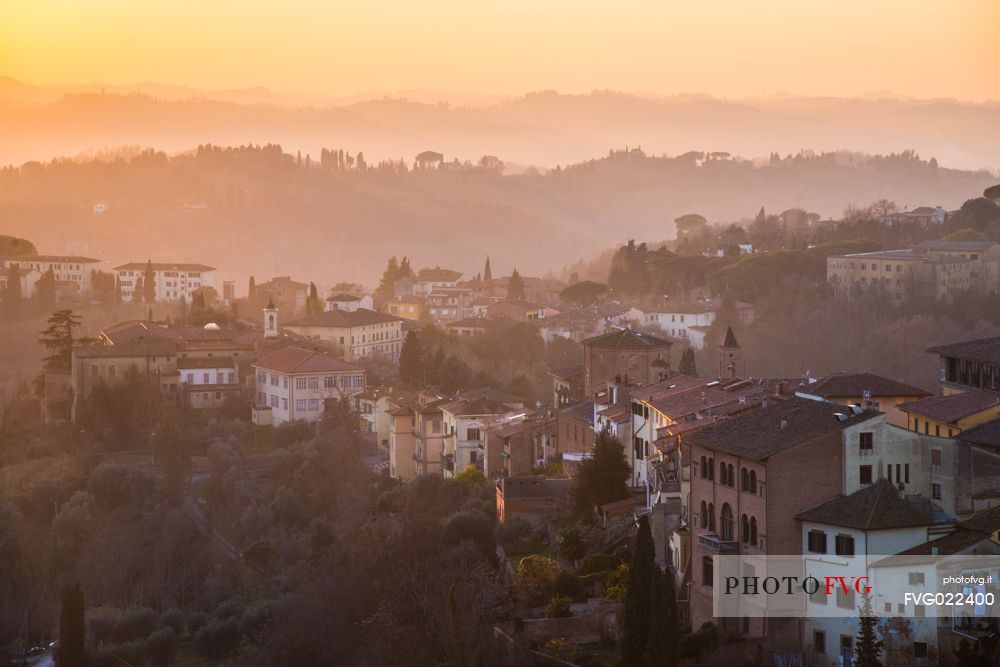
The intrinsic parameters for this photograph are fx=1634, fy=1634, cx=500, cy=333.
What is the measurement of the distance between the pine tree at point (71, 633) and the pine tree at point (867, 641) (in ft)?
42.5

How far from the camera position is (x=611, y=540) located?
2205 centimetres

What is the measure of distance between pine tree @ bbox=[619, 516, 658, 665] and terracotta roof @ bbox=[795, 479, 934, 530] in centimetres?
167

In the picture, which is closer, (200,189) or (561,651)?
(561,651)

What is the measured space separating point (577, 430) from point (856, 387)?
6.51 metres

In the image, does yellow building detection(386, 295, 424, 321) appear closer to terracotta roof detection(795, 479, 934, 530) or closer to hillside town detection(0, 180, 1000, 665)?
hillside town detection(0, 180, 1000, 665)

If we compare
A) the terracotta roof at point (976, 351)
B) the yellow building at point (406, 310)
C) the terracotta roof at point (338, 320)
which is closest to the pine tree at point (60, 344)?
the terracotta roof at point (338, 320)

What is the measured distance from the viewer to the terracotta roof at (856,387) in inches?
898

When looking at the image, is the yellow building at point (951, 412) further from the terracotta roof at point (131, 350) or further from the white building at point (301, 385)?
the terracotta roof at point (131, 350)

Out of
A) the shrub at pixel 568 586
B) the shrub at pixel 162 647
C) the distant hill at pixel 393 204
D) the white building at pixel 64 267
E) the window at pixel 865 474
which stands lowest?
the shrub at pixel 162 647

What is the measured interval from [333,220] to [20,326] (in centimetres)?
6085

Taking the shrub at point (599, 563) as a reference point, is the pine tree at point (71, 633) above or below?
below

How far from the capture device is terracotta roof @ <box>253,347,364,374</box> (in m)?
39.5

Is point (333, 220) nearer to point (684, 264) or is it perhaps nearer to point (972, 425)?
point (684, 264)

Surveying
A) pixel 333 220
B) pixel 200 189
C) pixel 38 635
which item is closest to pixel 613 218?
pixel 333 220
